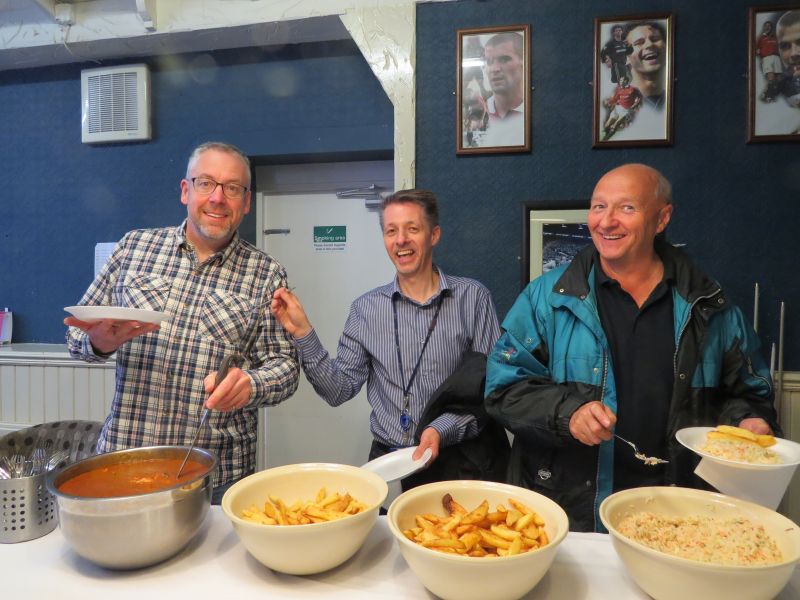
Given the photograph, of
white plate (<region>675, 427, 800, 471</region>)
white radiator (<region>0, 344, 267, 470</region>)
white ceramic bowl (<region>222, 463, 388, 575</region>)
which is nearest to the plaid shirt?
white ceramic bowl (<region>222, 463, 388, 575</region>)

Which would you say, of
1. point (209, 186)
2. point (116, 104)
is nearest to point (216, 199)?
point (209, 186)

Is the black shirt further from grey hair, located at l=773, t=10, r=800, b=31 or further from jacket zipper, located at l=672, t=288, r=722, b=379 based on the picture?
grey hair, located at l=773, t=10, r=800, b=31

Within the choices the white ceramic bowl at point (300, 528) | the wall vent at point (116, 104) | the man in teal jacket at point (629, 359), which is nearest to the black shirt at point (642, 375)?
the man in teal jacket at point (629, 359)

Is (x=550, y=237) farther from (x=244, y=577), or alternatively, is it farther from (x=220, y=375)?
(x=244, y=577)

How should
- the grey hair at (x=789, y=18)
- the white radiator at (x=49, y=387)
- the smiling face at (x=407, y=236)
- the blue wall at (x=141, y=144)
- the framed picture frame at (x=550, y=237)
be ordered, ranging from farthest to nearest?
1. the white radiator at (x=49, y=387)
2. the blue wall at (x=141, y=144)
3. the framed picture frame at (x=550, y=237)
4. the grey hair at (x=789, y=18)
5. the smiling face at (x=407, y=236)

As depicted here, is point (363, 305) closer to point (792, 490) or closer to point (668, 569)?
point (668, 569)

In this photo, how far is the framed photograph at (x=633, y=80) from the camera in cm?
269

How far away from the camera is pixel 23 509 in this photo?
1212 millimetres

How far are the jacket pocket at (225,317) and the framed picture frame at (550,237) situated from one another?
1550 mm

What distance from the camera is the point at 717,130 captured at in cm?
267

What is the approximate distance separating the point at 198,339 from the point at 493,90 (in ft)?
6.49

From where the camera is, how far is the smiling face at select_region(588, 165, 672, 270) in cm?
162

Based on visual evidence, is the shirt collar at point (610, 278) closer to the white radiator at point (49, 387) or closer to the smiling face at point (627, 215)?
the smiling face at point (627, 215)

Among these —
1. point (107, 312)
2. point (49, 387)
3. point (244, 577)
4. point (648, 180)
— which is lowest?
point (49, 387)
